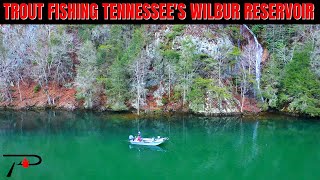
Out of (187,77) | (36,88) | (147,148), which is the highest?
(187,77)

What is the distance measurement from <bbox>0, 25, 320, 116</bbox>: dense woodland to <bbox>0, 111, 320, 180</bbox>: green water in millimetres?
3858

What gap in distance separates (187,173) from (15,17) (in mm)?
21450

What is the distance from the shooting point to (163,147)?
1698 inches

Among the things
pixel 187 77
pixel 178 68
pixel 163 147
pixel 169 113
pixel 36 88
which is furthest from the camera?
pixel 36 88

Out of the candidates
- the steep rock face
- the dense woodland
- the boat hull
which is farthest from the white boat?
the steep rock face

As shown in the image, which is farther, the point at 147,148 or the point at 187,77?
the point at 187,77

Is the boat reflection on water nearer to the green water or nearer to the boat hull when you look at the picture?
the green water

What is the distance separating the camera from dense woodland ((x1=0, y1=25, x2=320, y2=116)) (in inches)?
2228

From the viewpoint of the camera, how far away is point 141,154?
4097cm

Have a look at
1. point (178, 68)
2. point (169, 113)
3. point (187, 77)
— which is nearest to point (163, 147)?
point (169, 113)

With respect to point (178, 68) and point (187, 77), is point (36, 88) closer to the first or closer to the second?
point (178, 68)

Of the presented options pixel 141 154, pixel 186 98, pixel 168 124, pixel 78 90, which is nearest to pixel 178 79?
pixel 186 98

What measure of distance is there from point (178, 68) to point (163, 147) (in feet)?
62.3

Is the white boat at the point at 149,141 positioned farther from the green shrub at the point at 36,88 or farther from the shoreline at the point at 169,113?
the green shrub at the point at 36,88
